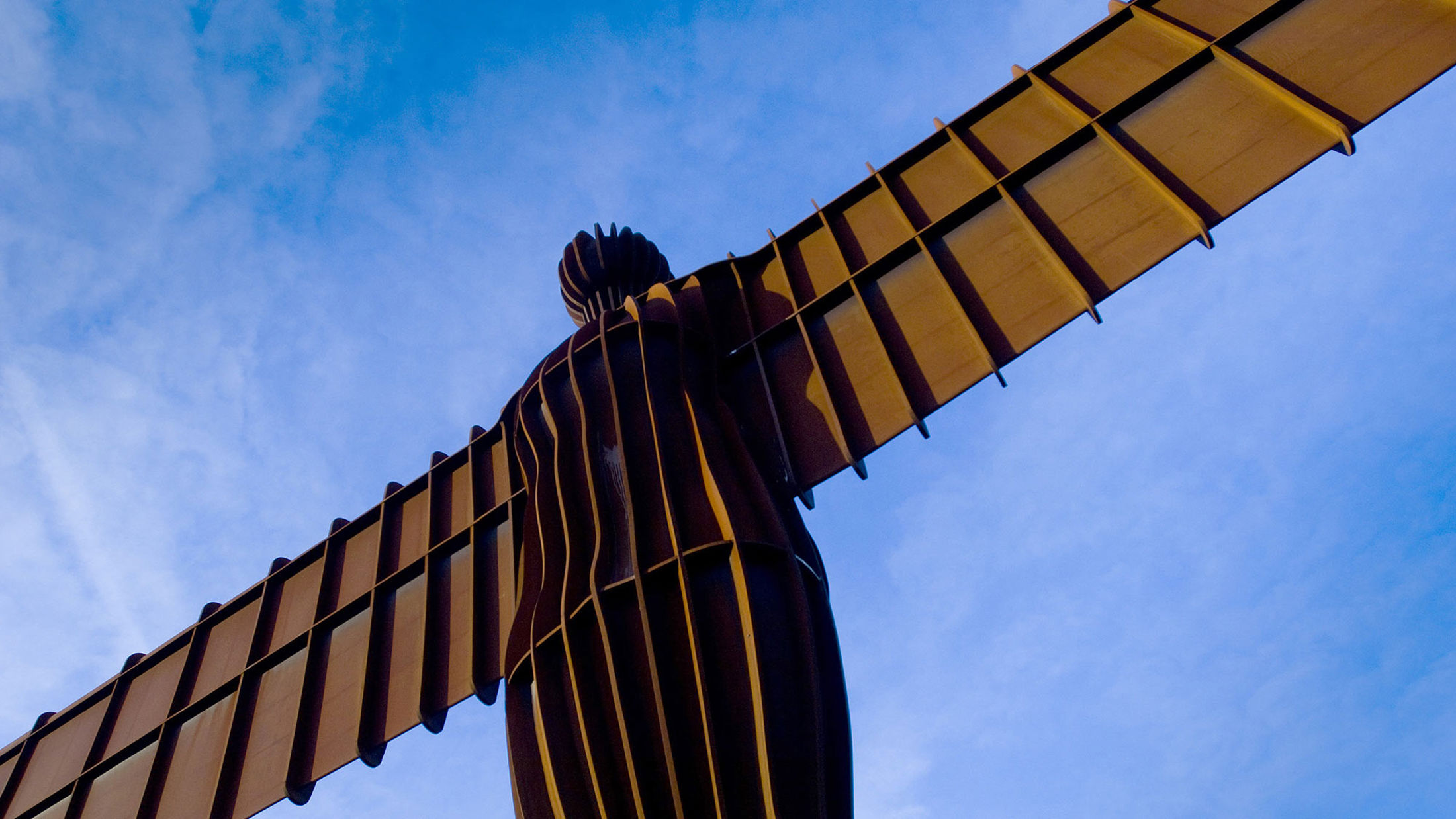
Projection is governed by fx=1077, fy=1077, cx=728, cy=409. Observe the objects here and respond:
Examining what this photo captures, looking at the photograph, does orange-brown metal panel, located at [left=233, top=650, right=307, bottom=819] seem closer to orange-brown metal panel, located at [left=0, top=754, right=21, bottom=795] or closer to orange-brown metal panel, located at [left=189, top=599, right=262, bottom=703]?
orange-brown metal panel, located at [left=189, top=599, right=262, bottom=703]

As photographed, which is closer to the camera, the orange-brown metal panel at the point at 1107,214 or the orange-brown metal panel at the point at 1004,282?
the orange-brown metal panel at the point at 1107,214

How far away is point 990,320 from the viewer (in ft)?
35.1

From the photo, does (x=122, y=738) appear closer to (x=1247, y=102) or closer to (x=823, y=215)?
A: (x=823, y=215)

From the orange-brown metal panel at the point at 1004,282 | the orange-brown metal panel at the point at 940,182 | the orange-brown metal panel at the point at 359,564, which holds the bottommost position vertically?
the orange-brown metal panel at the point at 1004,282

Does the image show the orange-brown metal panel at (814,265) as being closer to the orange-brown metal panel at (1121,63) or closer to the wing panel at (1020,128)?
the wing panel at (1020,128)

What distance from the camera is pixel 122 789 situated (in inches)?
596

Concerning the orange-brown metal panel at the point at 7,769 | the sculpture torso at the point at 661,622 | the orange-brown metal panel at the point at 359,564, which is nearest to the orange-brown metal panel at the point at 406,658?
the orange-brown metal panel at the point at 359,564

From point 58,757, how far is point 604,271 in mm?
11814

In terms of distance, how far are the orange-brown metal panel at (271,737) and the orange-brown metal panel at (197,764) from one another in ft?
1.11

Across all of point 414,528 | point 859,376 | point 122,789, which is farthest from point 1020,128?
point 122,789

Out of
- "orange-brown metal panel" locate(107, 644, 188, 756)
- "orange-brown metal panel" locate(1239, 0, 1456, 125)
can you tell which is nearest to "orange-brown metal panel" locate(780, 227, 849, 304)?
"orange-brown metal panel" locate(1239, 0, 1456, 125)

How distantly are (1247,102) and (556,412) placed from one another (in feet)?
24.2

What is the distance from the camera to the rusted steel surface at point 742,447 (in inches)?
333

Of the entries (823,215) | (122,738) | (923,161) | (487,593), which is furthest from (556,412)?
(122,738)
